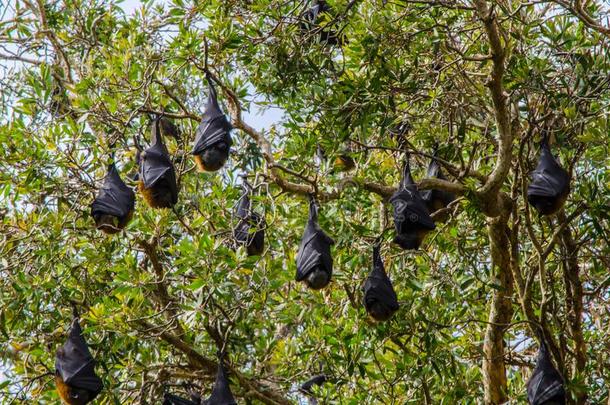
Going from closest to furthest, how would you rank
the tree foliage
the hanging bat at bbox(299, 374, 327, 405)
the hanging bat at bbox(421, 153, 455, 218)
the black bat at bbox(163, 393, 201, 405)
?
1. the tree foliage
2. the black bat at bbox(163, 393, 201, 405)
3. the hanging bat at bbox(299, 374, 327, 405)
4. the hanging bat at bbox(421, 153, 455, 218)

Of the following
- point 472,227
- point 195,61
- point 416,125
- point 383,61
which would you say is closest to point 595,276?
point 472,227

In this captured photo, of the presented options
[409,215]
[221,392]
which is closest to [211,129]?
[409,215]

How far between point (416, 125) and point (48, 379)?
305 centimetres

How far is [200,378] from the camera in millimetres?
6762

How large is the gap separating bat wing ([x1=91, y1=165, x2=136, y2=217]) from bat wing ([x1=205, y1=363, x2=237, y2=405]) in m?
1.13

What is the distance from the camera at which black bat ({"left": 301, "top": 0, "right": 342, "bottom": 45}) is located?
603 cm

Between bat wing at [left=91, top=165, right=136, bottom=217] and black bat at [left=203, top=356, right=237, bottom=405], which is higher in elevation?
bat wing at [left=91, top=165, right=136, bottom=217]

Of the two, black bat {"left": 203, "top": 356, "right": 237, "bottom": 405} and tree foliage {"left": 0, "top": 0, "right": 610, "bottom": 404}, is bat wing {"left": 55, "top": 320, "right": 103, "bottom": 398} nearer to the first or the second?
tree foliage {"left": 0, "top": 0, "right": 610, "bottom": 404}

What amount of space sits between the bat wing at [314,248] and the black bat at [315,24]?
45.6 inches

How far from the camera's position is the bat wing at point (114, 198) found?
5902 mm

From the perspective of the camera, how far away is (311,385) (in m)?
6.48

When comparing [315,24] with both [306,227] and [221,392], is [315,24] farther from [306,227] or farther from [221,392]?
[221,392]

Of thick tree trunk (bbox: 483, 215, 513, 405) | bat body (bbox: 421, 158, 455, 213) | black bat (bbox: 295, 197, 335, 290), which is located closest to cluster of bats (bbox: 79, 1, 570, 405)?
black bat (bbox: 295, 197, 335, 290)

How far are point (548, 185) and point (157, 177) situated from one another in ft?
7.62
